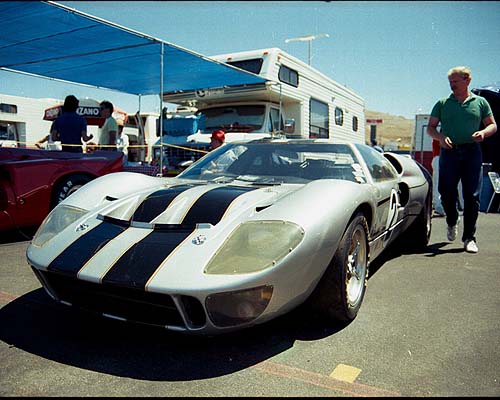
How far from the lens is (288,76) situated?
30.4 feet

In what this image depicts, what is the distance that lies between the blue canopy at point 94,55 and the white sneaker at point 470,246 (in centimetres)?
A: 449

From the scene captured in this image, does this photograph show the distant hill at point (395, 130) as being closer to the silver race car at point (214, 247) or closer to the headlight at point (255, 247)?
the silver race car at point (214, 247)

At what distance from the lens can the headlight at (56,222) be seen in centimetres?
243

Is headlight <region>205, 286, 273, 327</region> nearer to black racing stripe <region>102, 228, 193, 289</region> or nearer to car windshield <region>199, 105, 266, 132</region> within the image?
black racing stripe <region>102, 228, 193, 289</region>

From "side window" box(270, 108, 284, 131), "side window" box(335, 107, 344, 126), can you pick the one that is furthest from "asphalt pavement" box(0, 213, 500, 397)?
"side window" box(335, 107, 344, 126)

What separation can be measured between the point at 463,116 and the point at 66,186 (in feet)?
13.8

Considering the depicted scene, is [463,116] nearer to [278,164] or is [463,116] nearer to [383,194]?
[383,194]

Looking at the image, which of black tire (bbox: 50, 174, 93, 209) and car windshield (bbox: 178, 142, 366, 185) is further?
black tire (bbox: 50, 174, 93, 209)

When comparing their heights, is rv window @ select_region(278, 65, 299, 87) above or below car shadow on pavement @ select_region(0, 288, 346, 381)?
above

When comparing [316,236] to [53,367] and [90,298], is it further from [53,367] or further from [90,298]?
[53,367]

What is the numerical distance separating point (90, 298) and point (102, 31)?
439 centimetres

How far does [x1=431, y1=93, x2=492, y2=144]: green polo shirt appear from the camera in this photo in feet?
13.6

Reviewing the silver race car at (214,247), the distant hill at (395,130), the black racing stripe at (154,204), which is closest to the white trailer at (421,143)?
the silver race car at (214,247)

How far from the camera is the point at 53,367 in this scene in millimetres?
1880
